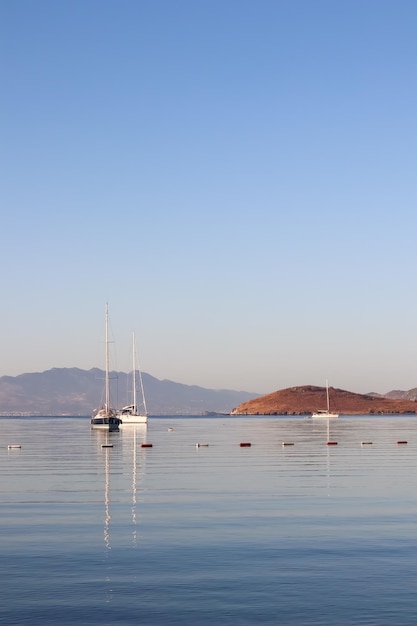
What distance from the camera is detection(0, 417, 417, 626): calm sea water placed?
2336 centimetres

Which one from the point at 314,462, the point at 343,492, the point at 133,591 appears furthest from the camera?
the point at 314,462

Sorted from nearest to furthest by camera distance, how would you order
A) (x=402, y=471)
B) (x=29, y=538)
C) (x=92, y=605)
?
(x=92, y=605) → (x=29, y=538) → (x=402, y=471)

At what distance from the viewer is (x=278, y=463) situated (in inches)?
3051

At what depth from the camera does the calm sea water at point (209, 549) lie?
23.4m

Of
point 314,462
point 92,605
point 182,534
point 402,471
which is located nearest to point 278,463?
point 314,462

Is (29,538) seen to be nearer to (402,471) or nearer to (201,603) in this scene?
(201,603)

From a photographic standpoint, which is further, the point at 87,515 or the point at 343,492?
the point at 343,492

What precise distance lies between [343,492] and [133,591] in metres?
28.1

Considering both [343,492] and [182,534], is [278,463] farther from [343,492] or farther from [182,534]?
[182,534]

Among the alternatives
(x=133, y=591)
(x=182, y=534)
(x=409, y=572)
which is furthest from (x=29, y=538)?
(x=409, y=572)

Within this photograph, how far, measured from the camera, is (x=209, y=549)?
3228 cm

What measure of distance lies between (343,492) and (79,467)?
2879 centimetres

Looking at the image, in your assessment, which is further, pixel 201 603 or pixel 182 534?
pixel 182 534

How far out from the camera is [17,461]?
268 ft
